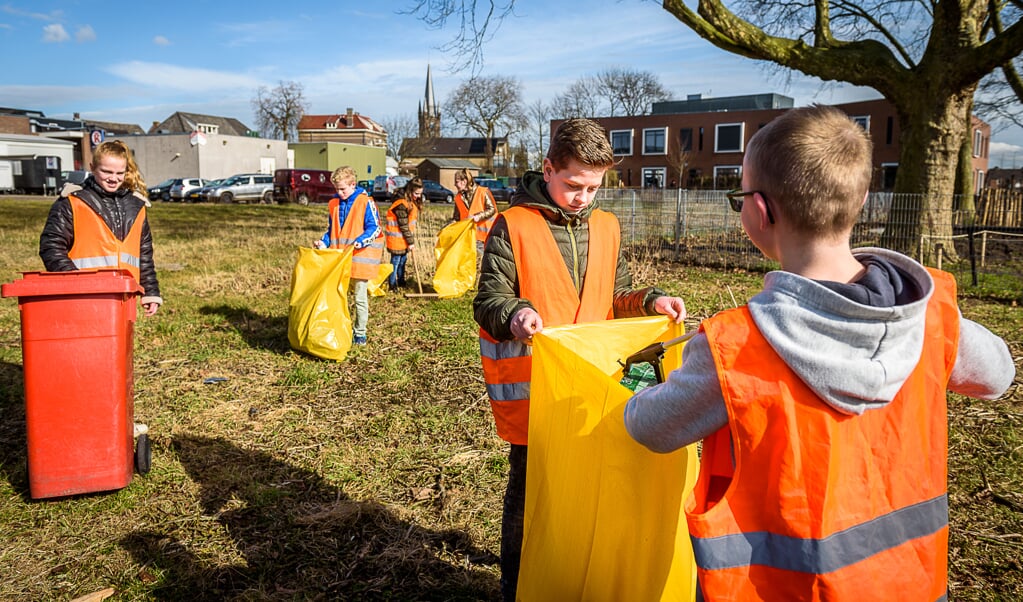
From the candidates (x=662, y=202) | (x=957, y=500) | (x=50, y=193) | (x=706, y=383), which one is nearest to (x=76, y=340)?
(x=706, y=383)

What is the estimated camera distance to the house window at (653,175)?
182 feet

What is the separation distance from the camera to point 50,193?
34.6 meters

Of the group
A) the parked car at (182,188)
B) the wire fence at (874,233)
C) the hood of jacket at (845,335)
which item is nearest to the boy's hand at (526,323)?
the hood of jacket at (845,335)

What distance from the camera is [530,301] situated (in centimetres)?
232

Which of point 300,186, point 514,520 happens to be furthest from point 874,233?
point 300,186

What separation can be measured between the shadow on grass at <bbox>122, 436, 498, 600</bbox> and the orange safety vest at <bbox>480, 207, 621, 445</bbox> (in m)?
0.92

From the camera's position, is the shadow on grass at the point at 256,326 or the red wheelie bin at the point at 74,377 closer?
the red wheelie bin at the point at 74,377

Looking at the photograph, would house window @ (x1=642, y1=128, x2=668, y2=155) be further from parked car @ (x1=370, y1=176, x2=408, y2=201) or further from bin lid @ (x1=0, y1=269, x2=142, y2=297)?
bin lid @ (x1=0, y1=269, x2=142, y2=297)

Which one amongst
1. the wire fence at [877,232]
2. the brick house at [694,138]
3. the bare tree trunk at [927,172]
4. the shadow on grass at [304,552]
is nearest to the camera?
the shadow on grass at [304,552]

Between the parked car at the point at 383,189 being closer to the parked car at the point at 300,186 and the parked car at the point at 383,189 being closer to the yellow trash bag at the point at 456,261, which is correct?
the parked car at the point at 300,186

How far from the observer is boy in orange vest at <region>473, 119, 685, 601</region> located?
7.45 ft

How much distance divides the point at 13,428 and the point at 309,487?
7.28 feet

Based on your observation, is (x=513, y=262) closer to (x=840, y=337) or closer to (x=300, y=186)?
(x=840, y=337)

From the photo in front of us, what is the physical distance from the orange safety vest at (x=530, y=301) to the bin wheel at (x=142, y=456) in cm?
240
